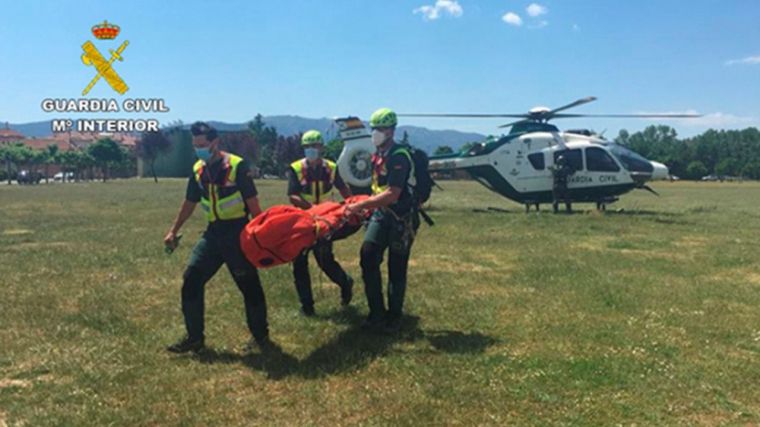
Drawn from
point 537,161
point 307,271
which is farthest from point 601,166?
point 307,271

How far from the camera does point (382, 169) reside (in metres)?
6.95

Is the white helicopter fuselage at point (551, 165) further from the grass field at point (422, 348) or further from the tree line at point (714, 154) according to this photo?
the tree line at point (714, 154)

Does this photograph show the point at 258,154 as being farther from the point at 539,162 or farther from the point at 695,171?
the point at 539,162

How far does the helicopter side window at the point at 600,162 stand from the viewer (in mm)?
22031

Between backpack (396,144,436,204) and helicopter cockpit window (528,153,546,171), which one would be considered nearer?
backpack (396,144,436,204)

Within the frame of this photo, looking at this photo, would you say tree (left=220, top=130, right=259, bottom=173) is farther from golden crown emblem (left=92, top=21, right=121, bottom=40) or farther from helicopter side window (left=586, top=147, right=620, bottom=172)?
helicopter side window (left=586, top=147, right=620, bottom=172)

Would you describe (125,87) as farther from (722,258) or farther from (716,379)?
(716,379)

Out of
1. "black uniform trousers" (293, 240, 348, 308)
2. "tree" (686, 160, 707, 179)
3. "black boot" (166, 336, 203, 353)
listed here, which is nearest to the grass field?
"black boot" (166, 336, 203, 353)

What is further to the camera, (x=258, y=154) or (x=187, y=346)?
(x=258, y=154)

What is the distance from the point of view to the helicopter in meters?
21.9

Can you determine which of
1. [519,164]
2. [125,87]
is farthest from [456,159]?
[125,87]

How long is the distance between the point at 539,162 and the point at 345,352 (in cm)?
1792

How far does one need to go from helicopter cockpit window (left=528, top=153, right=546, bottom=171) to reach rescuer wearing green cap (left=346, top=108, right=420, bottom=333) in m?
16.5

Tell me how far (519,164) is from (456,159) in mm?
2531
